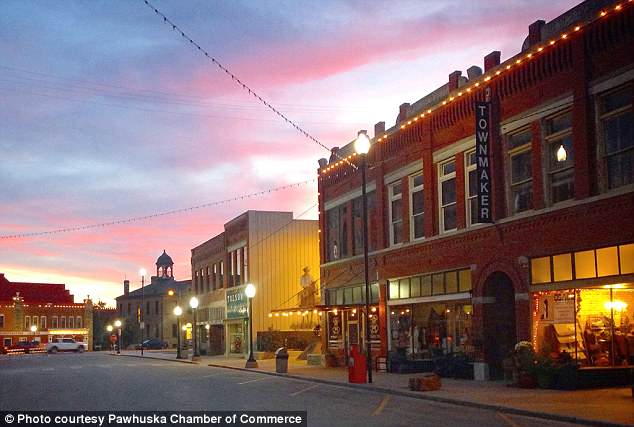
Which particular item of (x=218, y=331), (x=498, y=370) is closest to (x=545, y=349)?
(x=498, y=370)

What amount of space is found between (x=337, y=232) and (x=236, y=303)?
18129 mm

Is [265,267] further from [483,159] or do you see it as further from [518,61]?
[518,61]

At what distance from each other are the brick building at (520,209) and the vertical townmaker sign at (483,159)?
292mm

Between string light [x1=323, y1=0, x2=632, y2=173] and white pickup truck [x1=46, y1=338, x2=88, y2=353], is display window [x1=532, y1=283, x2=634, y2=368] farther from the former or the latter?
white pickup truck [x1=46, y1=338, x2=88, y2=353]

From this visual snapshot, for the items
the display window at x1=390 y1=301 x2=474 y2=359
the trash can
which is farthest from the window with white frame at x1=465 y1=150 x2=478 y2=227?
the trash can

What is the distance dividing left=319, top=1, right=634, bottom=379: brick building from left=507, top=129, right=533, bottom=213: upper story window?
0.05m

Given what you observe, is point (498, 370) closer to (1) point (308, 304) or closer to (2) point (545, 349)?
(2) point (545, 349)

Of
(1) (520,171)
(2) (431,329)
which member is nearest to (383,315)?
(2) (431,329)

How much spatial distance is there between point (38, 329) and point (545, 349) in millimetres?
98772

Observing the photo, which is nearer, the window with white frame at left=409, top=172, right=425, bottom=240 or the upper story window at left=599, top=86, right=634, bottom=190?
the upper story window at left=599, top=86, right=634, bottom=190

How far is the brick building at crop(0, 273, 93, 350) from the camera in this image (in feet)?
356

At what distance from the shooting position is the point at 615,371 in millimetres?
23219

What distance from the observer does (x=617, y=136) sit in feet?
74.2

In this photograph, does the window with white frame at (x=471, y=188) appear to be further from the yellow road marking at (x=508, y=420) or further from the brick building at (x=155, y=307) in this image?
the brick building at (x=155, y=307)
